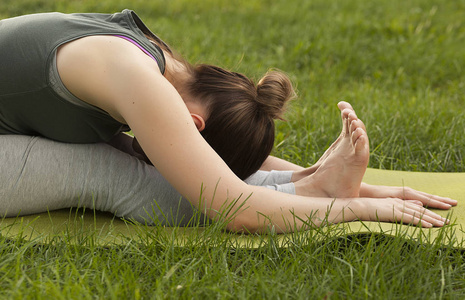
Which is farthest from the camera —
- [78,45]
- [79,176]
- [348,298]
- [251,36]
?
[251,36]

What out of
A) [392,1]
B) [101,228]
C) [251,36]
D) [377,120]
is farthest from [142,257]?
[392,1]

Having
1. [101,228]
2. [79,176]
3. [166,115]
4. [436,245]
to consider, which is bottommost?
[101,228]

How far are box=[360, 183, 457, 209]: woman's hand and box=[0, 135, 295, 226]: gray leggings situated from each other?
790 millimetres

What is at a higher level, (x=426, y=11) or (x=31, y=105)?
(x=426, y=11)

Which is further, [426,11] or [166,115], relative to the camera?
[426,11]

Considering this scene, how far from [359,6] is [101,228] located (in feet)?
17.0

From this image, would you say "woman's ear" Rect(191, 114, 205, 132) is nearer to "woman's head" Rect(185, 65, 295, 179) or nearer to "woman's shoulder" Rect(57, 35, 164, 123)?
"woman's head" Rect(185, 65, 295, 179)

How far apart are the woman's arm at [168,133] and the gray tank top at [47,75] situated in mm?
55

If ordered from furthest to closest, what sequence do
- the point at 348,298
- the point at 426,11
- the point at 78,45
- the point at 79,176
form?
the point at 426,11 < the point at 79,176 < the point at 78,45 < the point at 348,298

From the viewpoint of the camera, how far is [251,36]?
18.2 ft

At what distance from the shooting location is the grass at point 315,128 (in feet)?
5.31

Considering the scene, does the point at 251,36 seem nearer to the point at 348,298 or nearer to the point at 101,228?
the point at 101,228

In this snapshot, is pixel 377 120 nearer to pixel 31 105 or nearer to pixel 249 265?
pixel 249 265

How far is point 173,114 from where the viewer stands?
1793 mm
